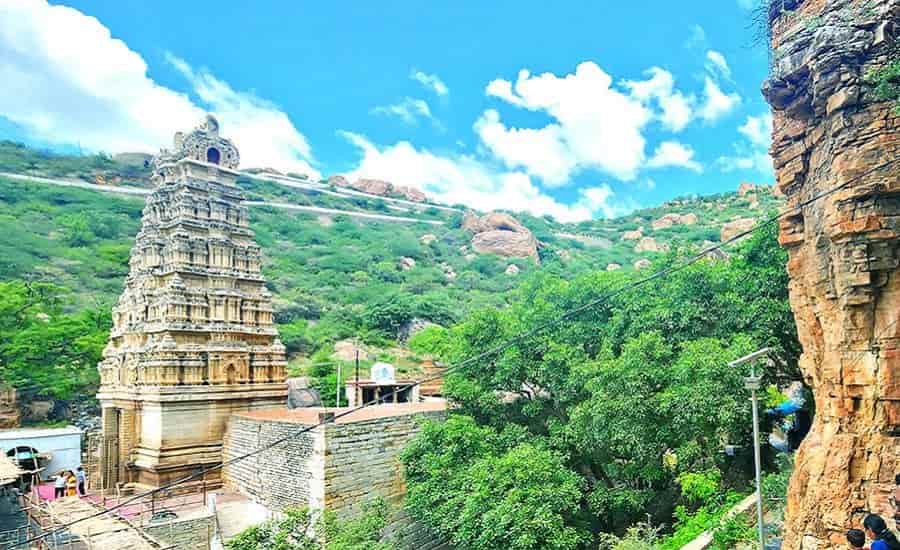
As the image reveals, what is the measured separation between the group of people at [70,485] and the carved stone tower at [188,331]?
0.72 m

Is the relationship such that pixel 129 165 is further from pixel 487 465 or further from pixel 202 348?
pixel 487 465

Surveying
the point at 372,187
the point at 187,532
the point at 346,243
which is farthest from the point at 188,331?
the point at 372,187

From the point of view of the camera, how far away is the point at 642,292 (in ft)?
53.1

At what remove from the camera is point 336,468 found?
1341 cm

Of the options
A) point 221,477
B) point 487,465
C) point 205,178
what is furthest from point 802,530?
point 205,178

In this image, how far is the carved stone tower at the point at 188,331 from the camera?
16.7 metres

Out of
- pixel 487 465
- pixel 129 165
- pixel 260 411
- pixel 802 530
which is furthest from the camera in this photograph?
pixel 129 165

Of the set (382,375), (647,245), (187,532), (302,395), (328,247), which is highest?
(328,247)

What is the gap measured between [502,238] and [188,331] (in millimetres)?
54255

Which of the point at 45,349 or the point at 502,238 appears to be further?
the point at 502,238

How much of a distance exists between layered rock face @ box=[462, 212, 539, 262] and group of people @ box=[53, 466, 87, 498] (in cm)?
5393

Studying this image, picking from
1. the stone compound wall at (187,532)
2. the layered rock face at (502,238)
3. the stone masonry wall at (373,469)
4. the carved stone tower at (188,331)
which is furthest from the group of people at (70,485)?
the layered rock face at (502,238)

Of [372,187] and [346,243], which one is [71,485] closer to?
[346,243]

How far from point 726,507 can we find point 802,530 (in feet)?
13.0
